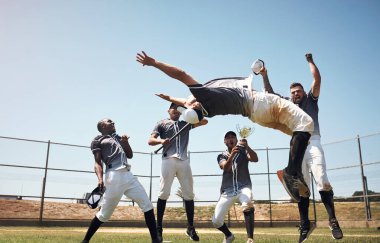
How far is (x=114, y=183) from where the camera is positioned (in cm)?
573

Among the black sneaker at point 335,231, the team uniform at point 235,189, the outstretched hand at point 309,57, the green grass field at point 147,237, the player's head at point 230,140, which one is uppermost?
the outstretched hand at point 309,57

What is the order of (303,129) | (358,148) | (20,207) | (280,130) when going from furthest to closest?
(20,207) < (358,148) < (280,130) < (303,129)

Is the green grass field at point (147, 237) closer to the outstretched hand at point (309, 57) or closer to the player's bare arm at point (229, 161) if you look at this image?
the player's bare arm at point (229, 161)

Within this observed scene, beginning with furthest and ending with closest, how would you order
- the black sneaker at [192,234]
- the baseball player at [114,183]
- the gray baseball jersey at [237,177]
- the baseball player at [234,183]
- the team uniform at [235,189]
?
1. the black sneaker at [192,234]
2. the gray baseball jersey at [237,177]
3. the team uniform at [235,189]
4. the baseball player at [234,183]
5. the baseball player at [114,183]

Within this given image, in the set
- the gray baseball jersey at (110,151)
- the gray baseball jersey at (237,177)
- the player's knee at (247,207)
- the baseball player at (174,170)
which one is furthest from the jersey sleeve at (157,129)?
the player's knee at (247,207)

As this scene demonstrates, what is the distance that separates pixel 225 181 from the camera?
657 cm

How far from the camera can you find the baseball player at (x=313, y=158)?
5660mm

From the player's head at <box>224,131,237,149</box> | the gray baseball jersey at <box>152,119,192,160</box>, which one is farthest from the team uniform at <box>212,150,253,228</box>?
the gray baseball jersey at <box>152,119,192,160</box>

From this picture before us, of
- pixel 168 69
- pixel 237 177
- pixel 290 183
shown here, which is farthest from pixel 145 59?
pixel 237 177

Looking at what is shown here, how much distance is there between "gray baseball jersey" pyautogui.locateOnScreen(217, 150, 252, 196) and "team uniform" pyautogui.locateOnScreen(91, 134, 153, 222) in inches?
61.1

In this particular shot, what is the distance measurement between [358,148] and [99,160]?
12.9m

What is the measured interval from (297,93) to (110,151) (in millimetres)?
3593

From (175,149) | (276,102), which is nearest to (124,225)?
(175,149)

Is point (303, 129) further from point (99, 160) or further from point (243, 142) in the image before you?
point (99, 160)
